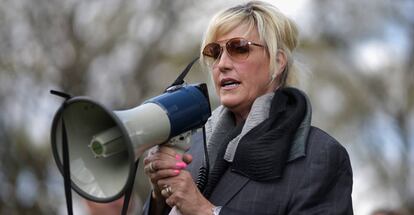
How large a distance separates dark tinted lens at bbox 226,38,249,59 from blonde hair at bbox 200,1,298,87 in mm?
70

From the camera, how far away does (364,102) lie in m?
20.9

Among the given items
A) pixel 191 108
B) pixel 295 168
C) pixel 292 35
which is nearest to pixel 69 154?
pixel 191 108

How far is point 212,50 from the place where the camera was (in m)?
3.62

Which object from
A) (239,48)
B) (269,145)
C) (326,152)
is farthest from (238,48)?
(326,152)

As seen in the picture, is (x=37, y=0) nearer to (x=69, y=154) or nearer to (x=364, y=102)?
(x=364, y=102)

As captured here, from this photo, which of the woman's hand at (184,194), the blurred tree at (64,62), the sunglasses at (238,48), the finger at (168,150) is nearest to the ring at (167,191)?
the woman's hand at (184,194)

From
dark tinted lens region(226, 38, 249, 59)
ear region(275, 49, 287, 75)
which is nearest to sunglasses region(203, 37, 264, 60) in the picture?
dark tinted lens region(226, 38, 249, 59)

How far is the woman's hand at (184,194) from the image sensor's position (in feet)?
10.6

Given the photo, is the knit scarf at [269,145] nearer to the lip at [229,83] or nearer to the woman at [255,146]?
the woman at [255,146]

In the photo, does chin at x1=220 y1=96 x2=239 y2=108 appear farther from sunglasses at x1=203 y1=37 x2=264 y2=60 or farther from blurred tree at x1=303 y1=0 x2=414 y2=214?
blurred tree at x1=303 y1=0 x2=414 y2=214

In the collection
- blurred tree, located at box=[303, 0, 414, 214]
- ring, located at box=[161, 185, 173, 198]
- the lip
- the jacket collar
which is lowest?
blurred tree, located at box=[303, 0, 414, 214]

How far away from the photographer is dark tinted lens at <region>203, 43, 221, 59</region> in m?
3.60

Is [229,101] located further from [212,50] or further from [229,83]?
[212,50]

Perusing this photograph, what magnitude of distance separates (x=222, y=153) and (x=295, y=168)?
1.09 ft
